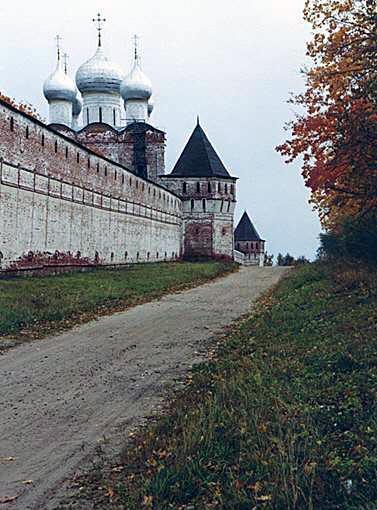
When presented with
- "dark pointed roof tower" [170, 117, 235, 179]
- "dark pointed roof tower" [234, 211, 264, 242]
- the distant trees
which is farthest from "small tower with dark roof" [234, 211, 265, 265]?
the distant trees

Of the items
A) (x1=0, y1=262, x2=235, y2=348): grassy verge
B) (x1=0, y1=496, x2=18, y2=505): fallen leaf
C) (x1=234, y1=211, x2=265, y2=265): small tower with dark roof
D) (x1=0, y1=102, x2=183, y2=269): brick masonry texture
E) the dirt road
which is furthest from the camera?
(x1=234, y1=211, x2=265, y2=265): small tower with dark roof

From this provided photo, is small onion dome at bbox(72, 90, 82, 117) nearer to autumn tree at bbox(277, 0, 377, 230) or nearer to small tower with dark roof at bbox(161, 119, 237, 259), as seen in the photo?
small tower with dark roof at bbox(161, 119, 237, 259)

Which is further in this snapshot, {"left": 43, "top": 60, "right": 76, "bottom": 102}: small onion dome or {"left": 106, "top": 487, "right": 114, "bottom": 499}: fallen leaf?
{"left": 43, "top": 60, "right": 76, "bottom": 102}: small onion dome

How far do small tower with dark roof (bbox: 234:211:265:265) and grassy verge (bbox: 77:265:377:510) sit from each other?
60.2 meters

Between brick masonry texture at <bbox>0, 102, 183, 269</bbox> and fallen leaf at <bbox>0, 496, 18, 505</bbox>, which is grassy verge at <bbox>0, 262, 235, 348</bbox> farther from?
fallen leaf at <bbox>0, 496, 18, 505</bbox>

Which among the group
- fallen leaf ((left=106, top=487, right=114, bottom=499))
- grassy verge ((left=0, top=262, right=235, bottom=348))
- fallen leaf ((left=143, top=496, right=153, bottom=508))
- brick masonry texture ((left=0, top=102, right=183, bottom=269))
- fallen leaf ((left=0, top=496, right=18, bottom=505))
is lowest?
fallen leaf ((left=0, top=496, right=18, bottom=505))

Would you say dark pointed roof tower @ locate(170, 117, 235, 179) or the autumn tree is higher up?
dark pointed roof tower @ locate(170, 117, 235, 179)

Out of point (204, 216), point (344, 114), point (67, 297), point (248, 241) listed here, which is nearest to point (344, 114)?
point (344, 114)

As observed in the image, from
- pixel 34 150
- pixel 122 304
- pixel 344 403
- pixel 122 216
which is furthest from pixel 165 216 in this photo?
pixel 344 403

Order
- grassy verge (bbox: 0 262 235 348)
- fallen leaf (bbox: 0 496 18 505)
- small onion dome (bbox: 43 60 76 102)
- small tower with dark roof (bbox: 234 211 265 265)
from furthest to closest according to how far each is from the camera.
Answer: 1. small tower with dark roof (bbox: 234 211 265 265)
2. small onion dome (bbox: 43 60 76 102)
3. grassy verge (bbox: 0 262 235 348)
4. fallen leaf (bbox: 0 496 18 505)

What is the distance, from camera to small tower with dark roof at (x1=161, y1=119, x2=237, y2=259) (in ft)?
177

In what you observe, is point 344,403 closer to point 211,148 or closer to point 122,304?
point 122,304

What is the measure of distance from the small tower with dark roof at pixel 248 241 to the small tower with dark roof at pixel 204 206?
47.2 feet

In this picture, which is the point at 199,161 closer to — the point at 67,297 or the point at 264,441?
the point at 67,297
